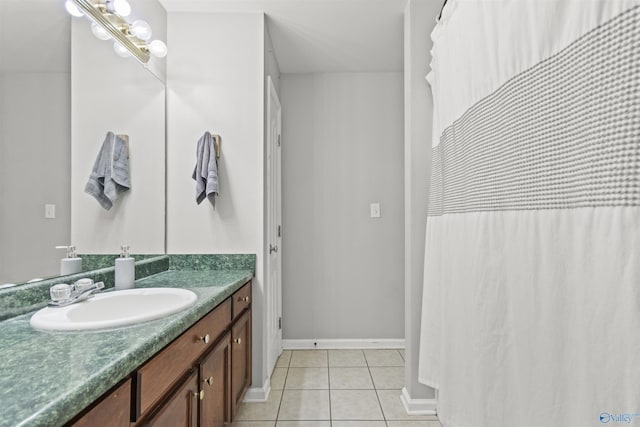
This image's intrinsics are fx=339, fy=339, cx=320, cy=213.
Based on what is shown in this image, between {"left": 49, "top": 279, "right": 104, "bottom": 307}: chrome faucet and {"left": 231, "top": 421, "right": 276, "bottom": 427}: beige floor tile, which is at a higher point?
{"left": 49, "top": 279, "right": 104, "bottom": 307}: chrome faucet

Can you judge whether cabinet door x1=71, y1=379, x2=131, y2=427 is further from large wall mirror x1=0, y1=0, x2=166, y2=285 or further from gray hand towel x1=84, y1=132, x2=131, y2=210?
gray hand towel x1=84, y1=132, x2=131, y2=210

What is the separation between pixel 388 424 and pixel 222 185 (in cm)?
172

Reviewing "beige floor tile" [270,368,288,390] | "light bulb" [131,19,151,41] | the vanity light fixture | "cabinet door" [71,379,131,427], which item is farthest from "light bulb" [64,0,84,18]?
"beige floor tile" [270,368,288,390]

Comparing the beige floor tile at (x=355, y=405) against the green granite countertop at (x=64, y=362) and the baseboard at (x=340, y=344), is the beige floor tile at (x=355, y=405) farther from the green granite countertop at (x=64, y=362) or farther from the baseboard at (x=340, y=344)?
the green granite countertop at (x=64, y=362)

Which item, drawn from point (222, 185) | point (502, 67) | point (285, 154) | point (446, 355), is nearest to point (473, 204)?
point (502, 67)

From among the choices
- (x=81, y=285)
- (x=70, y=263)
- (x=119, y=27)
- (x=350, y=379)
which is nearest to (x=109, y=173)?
(x=70, y=263)

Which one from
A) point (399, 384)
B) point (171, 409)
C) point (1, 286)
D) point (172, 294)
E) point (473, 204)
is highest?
point (473, 204)

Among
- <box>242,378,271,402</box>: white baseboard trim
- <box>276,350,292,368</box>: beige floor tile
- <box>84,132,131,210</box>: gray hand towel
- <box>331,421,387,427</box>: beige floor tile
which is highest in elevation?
<box>84,132,131,210</box>: gray hand towel

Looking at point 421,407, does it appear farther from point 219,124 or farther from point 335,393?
point 219,124

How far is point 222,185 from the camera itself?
7.17ft

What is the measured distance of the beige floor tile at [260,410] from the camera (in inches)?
77.5

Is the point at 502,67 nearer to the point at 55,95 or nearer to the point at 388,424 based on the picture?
the point at 55,95

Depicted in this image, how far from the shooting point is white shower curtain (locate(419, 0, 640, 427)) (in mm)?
634

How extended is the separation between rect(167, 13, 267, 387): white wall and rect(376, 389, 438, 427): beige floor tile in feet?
2.90
